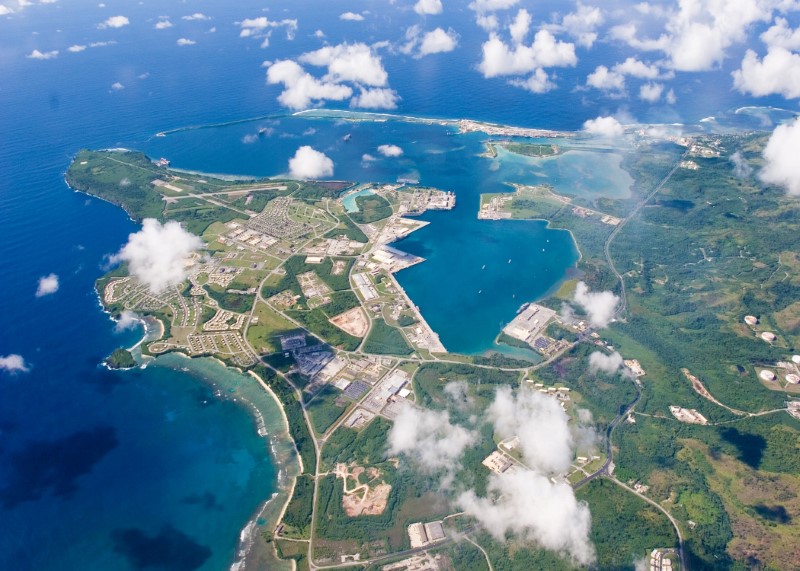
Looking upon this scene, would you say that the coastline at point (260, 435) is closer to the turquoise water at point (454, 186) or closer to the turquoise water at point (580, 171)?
the turquoise water at point (454, 186)

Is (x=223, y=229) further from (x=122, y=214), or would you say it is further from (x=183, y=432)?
(x=183, y=432)

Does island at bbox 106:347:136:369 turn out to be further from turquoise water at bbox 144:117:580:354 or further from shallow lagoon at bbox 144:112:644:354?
shallow lagoon at bbox 144:112:644:354

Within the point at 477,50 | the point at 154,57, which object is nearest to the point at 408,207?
the point at 477,50

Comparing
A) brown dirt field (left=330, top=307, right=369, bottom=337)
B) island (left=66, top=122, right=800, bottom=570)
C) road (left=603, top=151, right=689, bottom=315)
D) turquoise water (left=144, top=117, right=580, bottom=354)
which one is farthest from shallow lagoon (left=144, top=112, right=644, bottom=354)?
brown dirt field (left=330, top=307, right=369, bottom=337)

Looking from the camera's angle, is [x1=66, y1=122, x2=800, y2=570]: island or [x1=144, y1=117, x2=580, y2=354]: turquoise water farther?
[x1=144, y1=117, x2=580, y2=354]: turquoise water

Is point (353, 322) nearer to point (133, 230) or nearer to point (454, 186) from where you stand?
point (454, 186)

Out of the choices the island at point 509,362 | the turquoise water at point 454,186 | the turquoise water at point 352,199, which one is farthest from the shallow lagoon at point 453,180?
the turquoise water at point 352,199
